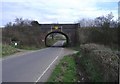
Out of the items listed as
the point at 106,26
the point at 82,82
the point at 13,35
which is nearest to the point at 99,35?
the point at 106,26

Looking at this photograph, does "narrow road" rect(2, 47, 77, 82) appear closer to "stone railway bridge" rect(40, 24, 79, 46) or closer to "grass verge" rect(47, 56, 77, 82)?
"grass verge" rect(47, 56, 77, 82)

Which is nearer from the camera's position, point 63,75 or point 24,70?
point 63,75

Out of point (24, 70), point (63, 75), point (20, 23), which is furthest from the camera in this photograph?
point (20, 23)

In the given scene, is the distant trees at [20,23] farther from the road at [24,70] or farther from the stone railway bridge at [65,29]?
the road at [24,70]

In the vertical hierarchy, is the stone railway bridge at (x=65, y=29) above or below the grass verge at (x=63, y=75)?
above

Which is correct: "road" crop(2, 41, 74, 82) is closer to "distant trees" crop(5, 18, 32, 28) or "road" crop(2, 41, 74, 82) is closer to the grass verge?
the grass verge

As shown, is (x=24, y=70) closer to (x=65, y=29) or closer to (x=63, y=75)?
(x=63, y=75)

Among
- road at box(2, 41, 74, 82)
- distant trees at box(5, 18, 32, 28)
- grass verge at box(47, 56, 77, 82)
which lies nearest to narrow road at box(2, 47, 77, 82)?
road at box(2, 41, 74, 82)

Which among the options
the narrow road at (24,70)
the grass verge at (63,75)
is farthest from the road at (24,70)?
the grass verge at (63,75)

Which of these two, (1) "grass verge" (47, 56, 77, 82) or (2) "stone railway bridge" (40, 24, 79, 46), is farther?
(2) "stone railway bridge" (40, 24, 79, 46)

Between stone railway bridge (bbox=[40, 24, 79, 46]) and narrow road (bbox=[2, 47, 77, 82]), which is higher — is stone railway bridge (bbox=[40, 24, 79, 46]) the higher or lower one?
the higher one

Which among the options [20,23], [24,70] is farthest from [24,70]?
[20,23]

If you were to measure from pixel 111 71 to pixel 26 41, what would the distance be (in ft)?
243

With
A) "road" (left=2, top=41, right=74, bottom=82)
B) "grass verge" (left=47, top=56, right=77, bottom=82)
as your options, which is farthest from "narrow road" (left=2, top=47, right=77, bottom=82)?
"grass verge" (left=47, top=56, right=77, bottom=82)
